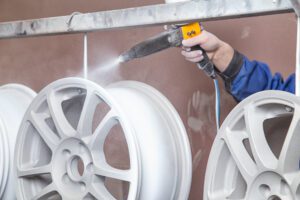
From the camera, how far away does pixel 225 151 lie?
44.1 inches

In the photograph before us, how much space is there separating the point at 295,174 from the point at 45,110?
2.31ft

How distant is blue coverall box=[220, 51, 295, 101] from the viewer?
1294 millimetres

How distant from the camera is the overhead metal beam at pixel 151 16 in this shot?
3.33 feet

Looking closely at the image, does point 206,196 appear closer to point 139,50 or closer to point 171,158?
point 171,158

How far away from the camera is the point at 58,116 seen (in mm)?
1315

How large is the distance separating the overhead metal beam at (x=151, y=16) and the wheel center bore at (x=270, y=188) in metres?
0.33

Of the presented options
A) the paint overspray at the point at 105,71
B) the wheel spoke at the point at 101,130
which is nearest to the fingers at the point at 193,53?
the wheel spoke at the point at 101,130

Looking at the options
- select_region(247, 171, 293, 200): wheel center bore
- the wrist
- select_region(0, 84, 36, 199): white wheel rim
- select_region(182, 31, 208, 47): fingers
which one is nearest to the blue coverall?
the wrist

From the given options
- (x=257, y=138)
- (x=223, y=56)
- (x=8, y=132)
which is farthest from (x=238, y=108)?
(x=8, y=132)

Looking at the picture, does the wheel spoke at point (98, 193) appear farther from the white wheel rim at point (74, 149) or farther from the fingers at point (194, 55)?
the fingers at point (194, 55)

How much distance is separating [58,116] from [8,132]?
0.24 metres

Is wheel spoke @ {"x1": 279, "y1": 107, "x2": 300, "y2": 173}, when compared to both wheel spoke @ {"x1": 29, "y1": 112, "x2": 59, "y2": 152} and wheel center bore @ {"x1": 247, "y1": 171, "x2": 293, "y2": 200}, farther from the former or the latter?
wheel spoke @ {"x1": 29, "y1": 112, "x2": 59, "y2": 152}

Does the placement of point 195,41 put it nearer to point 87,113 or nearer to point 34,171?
point 87,113

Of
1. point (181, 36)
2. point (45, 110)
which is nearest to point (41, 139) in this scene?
point (45, 110)
